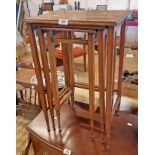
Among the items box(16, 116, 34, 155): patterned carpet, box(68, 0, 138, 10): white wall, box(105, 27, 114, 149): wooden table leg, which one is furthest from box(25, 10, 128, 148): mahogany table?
box(68, 0, 138, 10): white wall

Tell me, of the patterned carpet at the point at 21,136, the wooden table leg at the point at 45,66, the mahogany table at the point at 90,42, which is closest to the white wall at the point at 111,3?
the patterned carpet at the point at 21,136

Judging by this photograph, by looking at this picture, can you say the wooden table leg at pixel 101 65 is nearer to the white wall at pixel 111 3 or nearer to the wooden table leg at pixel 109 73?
the wooden table leg at pixel 109 73

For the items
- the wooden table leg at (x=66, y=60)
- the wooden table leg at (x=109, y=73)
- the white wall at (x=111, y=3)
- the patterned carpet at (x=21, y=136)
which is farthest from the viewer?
the white wall at (x=111, y=3)

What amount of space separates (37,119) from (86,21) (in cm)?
80

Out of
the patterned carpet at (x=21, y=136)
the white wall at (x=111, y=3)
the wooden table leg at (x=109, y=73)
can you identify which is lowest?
the patterned carpet at (x=21, y=136)

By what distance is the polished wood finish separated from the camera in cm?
111

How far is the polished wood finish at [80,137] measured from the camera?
3.65 ft

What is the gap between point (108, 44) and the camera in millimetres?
877

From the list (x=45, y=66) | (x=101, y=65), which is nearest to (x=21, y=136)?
(x=45, y=66)

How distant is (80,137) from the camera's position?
120cm

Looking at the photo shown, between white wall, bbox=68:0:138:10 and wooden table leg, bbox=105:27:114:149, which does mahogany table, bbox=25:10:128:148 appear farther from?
white wall, bbox=68:0:138:10

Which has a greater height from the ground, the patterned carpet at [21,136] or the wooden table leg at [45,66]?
the wooden table leg at [45,66]

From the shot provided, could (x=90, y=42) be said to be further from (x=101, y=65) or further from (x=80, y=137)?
(x=80, y=137)
